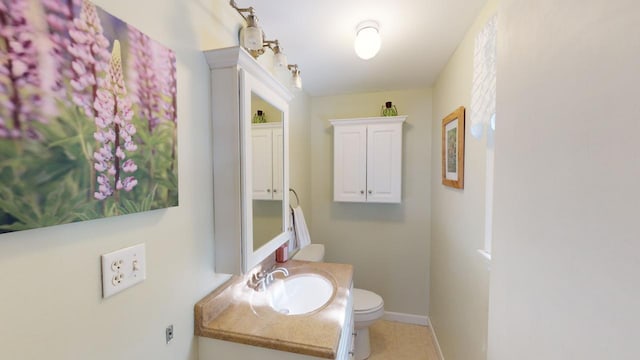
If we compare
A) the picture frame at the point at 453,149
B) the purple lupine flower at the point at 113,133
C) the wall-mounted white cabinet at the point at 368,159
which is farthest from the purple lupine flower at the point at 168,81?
the wall-mounted white cabinet at the point at 368,159

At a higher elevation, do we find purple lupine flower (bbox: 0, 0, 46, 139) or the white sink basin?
purple lupine flower (bbox: 0, 0, 46, 139)

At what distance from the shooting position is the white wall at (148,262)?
21.4 inches

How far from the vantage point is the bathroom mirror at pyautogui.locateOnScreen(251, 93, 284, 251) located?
1.27 m

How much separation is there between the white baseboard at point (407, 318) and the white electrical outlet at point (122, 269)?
8.19 ft

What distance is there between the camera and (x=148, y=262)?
822mm

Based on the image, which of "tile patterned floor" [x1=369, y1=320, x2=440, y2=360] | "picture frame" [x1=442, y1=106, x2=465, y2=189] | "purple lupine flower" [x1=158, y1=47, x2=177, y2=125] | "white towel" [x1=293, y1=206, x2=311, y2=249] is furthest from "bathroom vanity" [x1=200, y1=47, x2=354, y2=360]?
"tile patterned floor" [x1=369, y1=320, x2=440, y2=360]

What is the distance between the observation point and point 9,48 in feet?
A: 1.58

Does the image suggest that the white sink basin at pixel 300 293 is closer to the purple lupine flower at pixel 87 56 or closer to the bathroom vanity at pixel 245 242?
the bathroom vanity at pixel 245 242

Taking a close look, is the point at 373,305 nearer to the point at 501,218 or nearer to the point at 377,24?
the point at 501,218

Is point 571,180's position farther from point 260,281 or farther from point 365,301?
point 365,301

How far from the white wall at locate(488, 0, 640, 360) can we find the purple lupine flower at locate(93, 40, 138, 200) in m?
1.03

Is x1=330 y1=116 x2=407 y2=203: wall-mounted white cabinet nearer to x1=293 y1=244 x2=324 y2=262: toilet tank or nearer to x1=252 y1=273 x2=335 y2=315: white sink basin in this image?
x1=293 y1=244 x2=324 y2=262: toilet tank

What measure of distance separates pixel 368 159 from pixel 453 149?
0.83 m

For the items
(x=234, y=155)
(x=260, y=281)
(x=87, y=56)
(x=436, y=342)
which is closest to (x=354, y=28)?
(x=234, y=155)
